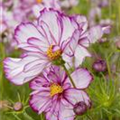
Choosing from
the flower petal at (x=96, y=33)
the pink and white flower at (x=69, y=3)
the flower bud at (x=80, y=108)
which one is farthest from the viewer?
the pink and white flower at (x=69, y=3)

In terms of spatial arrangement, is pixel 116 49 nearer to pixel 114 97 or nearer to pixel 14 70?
pixel 114 97

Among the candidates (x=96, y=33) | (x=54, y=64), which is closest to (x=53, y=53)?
(x=54, y=64)

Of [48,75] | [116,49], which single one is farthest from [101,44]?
[48,75]

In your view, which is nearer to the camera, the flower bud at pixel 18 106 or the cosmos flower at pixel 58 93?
the cosmos flower at pixel 58 93

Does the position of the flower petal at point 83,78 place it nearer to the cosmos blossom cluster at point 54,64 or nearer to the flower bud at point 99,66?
the cosmos blossom cluster at point 54,64

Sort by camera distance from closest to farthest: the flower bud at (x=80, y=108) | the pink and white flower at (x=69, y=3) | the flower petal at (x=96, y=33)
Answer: the flower bud at (x=80, y=108)
the flower petal at (x=96, y=33)
the pink and white flower at (x=69, y=3)

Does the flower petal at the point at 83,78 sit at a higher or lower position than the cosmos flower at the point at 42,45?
→ lower

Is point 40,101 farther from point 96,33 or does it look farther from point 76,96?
point 96,33

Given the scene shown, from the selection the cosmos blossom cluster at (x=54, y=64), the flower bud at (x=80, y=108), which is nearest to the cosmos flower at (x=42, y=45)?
the cosmos blossom cluster at (x=54, y=64)
